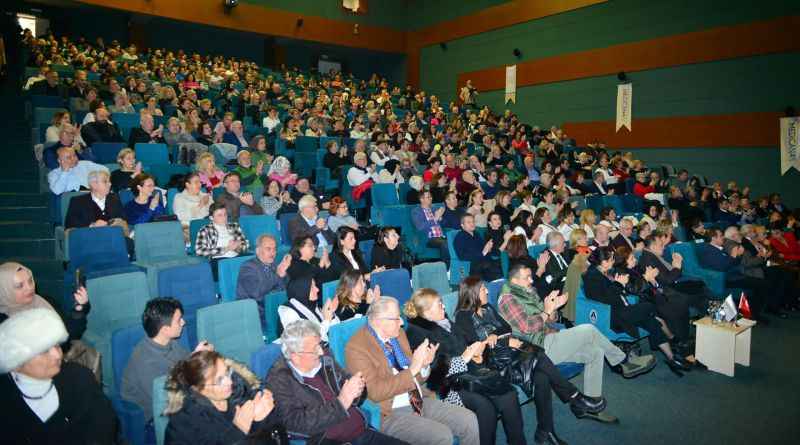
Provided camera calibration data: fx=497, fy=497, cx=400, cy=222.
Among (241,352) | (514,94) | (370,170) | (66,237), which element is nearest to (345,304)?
(241,352)

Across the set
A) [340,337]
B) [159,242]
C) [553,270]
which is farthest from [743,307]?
[159,242]

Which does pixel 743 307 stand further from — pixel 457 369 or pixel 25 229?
pixel 25 229

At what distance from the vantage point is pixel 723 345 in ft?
12.7

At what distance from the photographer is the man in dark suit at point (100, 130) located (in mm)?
5695

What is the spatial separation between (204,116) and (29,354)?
6519 mm

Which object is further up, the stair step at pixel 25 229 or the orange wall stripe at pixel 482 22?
the orange wall stripe at pixel 482 22

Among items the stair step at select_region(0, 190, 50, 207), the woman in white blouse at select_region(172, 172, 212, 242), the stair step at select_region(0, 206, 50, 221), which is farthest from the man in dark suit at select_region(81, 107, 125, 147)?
the woman in white blouse at select_region(172, 172, 212, 242)

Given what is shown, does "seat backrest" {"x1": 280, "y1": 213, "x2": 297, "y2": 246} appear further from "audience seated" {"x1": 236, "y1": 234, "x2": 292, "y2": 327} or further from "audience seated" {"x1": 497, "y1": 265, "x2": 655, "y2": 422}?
"audience seated" {"x1": 497, "y1": 265, "x2": 655, "y2": 422}

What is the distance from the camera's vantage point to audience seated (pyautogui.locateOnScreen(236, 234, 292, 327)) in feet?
11.1

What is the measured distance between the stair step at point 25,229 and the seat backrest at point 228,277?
2.14 metres

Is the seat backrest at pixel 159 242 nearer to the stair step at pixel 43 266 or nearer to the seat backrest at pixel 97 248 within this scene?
the seat backrest at pixel 97 248

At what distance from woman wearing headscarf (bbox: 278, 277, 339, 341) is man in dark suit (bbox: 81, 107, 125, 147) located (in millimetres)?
3979

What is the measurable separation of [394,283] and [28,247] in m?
3.28

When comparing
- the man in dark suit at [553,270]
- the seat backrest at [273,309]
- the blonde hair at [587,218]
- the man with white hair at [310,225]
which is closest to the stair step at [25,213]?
the man with white hair at [310,225]
